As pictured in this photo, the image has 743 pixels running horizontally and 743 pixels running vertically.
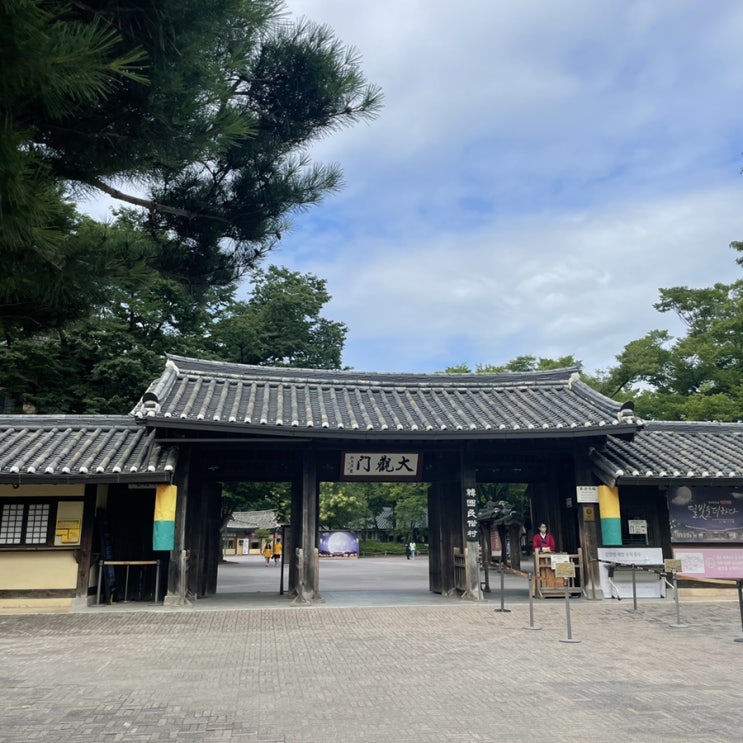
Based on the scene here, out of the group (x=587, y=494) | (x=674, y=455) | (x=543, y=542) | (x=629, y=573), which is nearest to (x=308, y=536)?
(x=543, y=542)

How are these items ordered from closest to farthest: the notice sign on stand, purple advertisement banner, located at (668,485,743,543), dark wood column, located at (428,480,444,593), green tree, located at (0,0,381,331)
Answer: green tree, located at (0,0,381,331) → the notice sign on stand → purple advertisement banner, located at (668,485,743,543) → dark wood column, located at (428,480,444,593)

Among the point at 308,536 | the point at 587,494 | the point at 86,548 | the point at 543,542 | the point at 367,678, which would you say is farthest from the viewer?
the point at 543,542

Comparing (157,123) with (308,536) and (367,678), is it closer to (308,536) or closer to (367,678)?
(367,678)

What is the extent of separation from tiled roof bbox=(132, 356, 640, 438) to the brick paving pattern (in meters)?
3.64

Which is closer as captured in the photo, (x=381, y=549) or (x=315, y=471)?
(x=315, y=471)

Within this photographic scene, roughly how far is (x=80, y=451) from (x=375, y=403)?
6.46m

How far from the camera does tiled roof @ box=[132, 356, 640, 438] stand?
13.2 metres

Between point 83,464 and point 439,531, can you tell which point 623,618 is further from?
point 83,464

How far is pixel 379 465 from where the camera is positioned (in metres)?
14.8

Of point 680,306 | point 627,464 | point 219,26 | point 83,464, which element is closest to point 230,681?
point 219,26

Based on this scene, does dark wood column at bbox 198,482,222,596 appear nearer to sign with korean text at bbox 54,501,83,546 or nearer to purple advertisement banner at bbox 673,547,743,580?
sign with korean text at bbox 54,501,83,546

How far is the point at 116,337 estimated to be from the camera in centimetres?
2359

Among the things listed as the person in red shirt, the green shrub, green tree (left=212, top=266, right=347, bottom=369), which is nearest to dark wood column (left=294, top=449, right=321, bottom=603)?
the person in red shirt

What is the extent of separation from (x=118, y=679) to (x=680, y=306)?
32.8m
